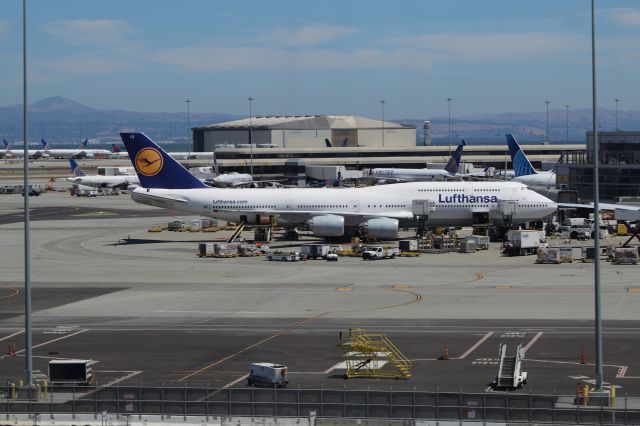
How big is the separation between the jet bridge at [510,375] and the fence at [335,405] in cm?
Answer: 653

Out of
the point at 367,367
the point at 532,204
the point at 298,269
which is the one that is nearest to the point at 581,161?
the point at 532,204

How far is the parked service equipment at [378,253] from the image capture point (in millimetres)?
83056

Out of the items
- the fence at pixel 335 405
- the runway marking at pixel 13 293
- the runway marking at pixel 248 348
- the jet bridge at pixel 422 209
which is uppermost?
the jet bridge at pixel 422 209

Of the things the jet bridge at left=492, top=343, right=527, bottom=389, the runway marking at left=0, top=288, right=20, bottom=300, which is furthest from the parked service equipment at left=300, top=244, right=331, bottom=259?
the jet bridge at left=492, top=343, right=527, bottom=389

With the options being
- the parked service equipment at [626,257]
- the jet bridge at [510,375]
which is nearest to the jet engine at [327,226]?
the parked service equipment at [626,257]

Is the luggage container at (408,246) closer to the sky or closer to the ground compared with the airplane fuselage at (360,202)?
closer to the ground

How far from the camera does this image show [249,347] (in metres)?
48.6

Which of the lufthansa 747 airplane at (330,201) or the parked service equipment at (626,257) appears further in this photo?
the lufthansa 747 airplane at (330,201)

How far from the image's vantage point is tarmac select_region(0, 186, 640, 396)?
1711 inches

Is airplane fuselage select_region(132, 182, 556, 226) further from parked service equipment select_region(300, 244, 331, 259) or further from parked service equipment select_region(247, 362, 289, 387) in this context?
parked service equipment select_region(247, 362, 289, 387)

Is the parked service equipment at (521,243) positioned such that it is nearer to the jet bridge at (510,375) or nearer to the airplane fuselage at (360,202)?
the airplane fuselage at (360,202)

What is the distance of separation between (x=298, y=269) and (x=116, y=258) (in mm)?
16927

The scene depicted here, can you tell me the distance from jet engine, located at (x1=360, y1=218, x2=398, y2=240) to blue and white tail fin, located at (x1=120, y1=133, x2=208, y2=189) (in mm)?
16849

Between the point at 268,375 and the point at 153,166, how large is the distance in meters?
60.4
